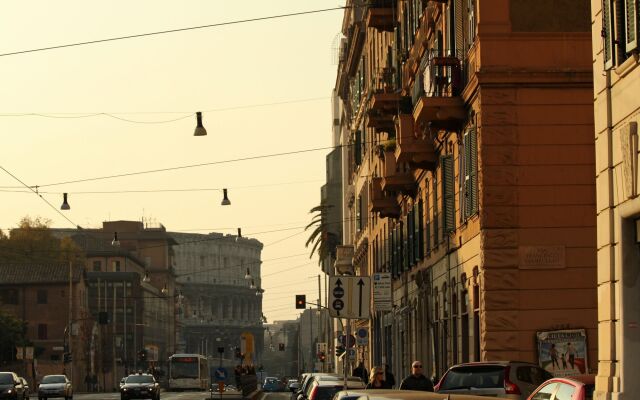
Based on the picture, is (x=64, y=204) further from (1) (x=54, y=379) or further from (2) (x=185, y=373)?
(2) (x=185, y=373)

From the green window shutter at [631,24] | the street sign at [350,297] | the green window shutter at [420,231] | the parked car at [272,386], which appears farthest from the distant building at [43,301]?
the green window shutter at [631,24]

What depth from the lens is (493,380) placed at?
78.9 feet

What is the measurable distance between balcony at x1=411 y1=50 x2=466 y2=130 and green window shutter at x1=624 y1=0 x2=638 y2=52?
1446 centimetres

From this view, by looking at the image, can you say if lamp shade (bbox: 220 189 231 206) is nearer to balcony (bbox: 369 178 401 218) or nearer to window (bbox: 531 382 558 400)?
balcony (bbox: 369 178 401 218)

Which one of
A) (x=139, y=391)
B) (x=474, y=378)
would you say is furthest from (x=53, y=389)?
(x=474, y=378)

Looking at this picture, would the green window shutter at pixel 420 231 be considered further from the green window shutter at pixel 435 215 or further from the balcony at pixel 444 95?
the balcony at pixel 444 95

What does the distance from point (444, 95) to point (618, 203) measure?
15.8m

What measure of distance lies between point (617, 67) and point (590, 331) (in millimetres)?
12083

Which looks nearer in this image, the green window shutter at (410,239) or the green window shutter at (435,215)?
the green window shutter at (435,215)

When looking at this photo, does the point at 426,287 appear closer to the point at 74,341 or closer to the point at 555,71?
the point at 555,71

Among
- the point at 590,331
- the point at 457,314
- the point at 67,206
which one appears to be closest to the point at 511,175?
the point at 590,331

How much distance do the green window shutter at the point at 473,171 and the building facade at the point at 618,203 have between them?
10941 mm

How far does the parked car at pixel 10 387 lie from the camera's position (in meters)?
57.8

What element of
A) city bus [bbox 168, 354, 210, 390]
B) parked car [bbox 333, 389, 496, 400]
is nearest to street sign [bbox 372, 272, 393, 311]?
parked car [bbox 333, 389, 496, 400]
